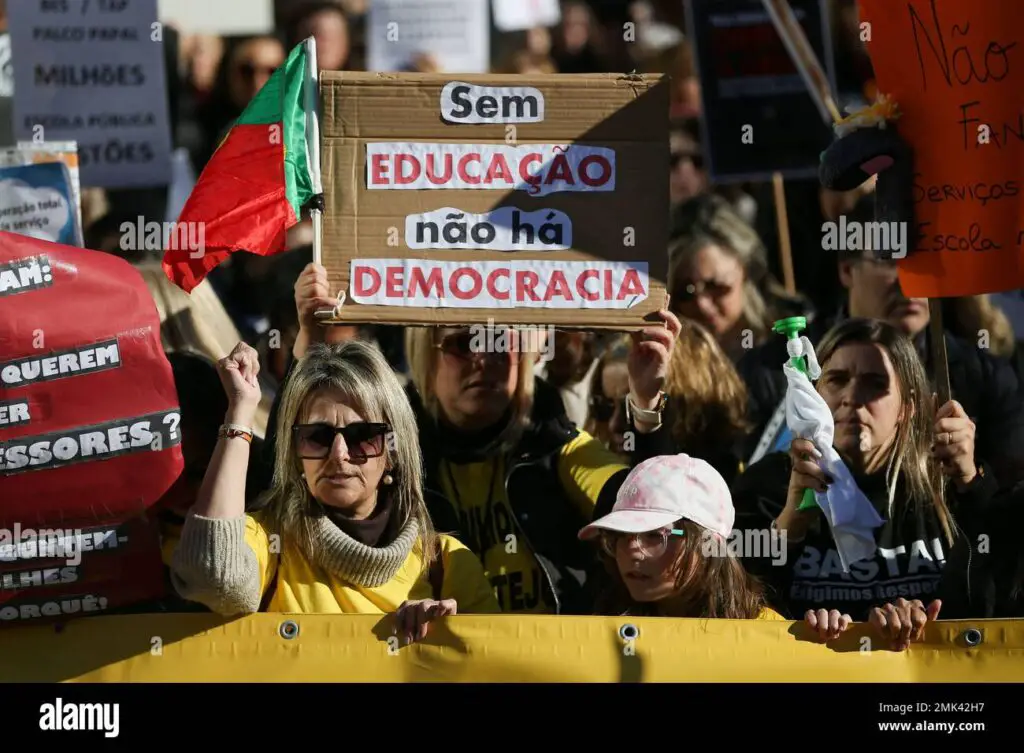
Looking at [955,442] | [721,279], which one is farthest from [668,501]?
[721,279]

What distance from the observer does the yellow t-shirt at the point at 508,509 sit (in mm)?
4629

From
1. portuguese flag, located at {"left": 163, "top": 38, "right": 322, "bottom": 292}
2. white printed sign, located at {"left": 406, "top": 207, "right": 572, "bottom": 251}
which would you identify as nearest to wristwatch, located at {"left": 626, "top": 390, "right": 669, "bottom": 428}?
white printed sign, located at {"left": 406, "top": 207, "right": 572, "bottom": 251}

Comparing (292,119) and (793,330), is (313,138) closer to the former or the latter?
(292,119)

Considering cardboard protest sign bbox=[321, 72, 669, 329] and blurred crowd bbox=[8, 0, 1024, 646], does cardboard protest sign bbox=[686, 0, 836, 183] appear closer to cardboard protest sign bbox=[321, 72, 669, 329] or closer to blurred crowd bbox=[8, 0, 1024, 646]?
blurred crowd bbox=[8, 0, 1024, 646]

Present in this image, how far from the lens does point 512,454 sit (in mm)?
4809

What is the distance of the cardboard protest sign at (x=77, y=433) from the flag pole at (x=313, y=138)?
0.61 m

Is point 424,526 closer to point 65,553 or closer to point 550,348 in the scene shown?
point 65,553

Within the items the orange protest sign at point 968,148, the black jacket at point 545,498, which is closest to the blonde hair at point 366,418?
the black jacket at point 545,498

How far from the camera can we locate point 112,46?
A: 21.4ft

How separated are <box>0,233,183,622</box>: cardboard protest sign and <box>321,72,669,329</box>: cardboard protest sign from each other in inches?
26.4

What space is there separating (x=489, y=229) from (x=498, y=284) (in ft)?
0.50

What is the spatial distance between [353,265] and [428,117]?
45 centimetres
